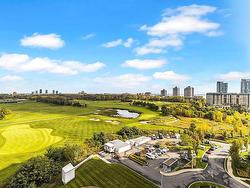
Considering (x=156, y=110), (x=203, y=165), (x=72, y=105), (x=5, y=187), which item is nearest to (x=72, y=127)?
(x=5, y=187)

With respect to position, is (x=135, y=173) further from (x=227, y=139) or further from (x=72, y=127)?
(x=72, y=127)

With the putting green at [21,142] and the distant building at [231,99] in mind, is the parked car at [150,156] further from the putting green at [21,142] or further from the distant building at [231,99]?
the distant building at [231,99]

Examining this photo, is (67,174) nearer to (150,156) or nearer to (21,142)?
(150,156)

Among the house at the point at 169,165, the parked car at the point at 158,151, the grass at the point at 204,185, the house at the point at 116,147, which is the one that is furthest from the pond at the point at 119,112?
the grass at the point at 204,185

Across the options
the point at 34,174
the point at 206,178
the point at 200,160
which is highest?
the point at 34,174

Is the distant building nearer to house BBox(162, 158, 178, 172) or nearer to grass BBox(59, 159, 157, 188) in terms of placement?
house BBox(162, 158, 178, 172)

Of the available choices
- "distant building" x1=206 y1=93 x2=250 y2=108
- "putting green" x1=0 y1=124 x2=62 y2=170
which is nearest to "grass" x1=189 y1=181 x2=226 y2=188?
"putting green" x1=0 y1=124 x2=62 y2=170

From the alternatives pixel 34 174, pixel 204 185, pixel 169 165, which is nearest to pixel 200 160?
pixel 169 165
